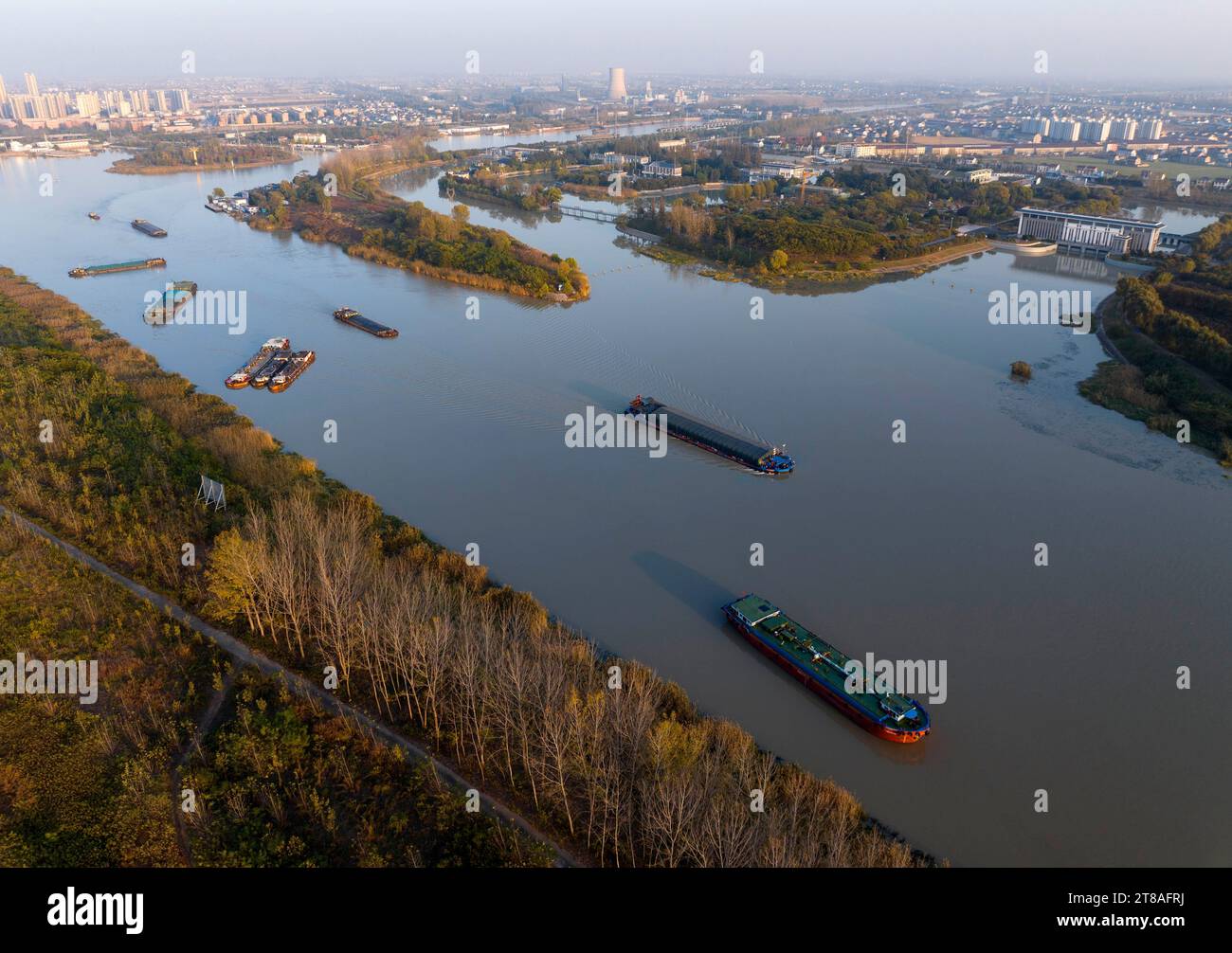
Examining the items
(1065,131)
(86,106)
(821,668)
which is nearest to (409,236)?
(821,668)

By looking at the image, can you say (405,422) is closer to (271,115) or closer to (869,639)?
(869,639)

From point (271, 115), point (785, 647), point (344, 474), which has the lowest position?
point (785, 647)

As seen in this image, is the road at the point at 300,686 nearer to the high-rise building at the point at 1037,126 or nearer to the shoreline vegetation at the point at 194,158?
the shoreline vegetation at the point at 194,158

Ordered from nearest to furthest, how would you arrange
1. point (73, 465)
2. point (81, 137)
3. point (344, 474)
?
point (73, 465)
point (344, 474)
point (81, 137)

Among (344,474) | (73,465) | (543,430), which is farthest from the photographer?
(543,430)

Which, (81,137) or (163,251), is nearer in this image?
(163,251)

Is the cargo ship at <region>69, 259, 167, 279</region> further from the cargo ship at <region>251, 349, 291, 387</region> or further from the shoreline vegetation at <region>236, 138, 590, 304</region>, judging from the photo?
the cargo ship at <region>251, 349, 291, 387</region>

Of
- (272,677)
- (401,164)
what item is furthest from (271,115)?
(272,677)

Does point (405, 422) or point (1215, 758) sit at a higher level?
point (405, 422)

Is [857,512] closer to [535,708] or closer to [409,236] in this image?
[535,708]
